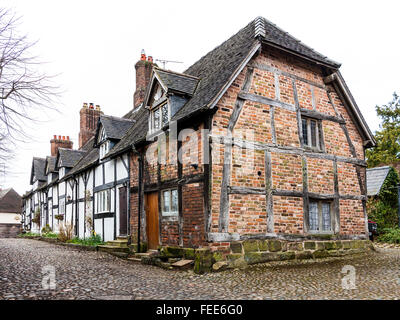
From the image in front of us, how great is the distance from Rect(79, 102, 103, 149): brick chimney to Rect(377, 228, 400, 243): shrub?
20371 millimetres

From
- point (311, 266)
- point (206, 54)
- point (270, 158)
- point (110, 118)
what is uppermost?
point (206, 54)

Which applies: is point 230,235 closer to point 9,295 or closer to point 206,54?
point 9,295

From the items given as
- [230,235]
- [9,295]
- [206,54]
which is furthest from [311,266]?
[206,54]

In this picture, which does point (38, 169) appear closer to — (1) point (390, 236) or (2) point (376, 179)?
(2) point (376, 179)

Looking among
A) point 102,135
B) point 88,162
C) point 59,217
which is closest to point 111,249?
point 102,135

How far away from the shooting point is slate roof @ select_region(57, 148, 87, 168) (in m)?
24.8

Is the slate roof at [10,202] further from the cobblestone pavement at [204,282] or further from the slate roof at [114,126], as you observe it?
the cobblestone pavement at [204,282]

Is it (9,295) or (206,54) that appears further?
(206,54)

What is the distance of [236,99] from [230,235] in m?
3.78

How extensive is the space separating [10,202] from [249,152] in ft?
161

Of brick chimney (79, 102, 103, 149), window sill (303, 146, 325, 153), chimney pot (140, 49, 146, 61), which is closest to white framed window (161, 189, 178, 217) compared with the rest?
window sill (303, 146, 325, 153)

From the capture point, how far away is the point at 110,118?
1775 cm

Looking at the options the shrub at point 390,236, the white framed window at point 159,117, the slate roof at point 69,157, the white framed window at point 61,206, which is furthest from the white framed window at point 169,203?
the white framed window at point 61,206

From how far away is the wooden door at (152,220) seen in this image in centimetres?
1230
